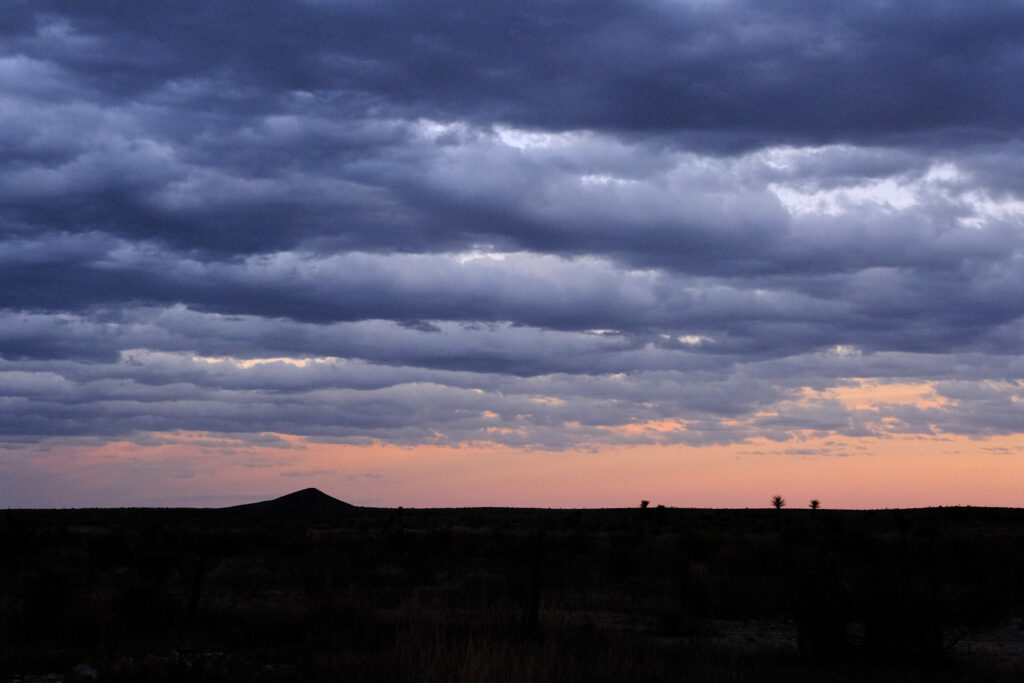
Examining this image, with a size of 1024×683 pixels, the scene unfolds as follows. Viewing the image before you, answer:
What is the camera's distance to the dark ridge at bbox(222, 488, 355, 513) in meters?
174

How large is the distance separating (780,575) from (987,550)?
10.0 meters

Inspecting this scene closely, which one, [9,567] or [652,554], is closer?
[9,567]

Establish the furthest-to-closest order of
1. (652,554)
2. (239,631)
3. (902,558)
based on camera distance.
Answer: (652,554) < (902,558) < (239,631)

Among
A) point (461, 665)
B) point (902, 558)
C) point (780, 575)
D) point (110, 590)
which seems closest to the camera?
point (461, 665)

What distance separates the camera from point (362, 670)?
554 inches

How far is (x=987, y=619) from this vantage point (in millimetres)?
22562

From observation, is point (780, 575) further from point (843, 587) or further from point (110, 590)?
point (110, 590)

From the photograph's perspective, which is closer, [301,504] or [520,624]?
[520,624]

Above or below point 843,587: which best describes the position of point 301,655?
below

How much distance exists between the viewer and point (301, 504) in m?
184

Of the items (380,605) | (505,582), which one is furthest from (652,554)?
(380,605)

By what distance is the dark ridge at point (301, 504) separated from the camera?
174 metres

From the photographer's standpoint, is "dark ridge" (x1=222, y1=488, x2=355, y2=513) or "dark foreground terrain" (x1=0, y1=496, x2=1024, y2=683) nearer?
"dark foreground terrain" (x1=0, y1=496, x2=1024, y2=683)

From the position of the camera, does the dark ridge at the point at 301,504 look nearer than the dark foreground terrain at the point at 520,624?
No
